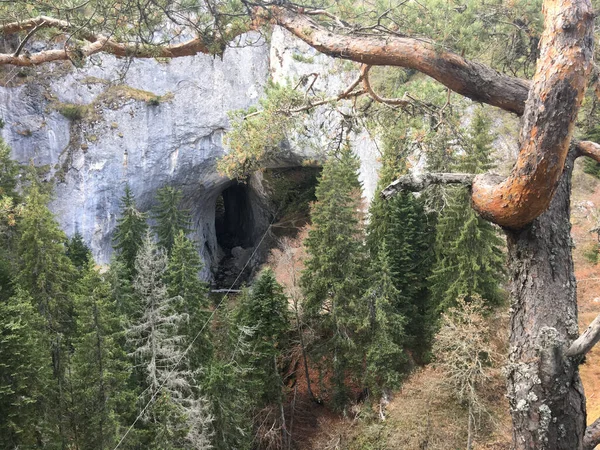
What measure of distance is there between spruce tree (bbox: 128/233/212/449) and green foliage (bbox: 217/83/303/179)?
5142mm

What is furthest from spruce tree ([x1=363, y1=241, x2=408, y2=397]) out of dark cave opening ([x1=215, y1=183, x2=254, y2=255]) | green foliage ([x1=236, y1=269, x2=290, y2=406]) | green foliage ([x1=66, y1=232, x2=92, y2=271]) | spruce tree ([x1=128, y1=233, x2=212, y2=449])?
dark cave opening ([x1=215, y1=183, x2=254, y2=255])

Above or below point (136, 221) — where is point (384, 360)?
below

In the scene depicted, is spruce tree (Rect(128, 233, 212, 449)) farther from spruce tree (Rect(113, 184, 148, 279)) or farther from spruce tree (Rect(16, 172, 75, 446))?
spruce tree (Rect(113, 184, 148, 279))

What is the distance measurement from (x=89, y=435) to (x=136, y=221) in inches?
393

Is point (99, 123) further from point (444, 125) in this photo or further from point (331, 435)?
point (444, 125)

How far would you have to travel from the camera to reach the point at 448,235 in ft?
45.8

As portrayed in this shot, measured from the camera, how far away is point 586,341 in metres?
2.44

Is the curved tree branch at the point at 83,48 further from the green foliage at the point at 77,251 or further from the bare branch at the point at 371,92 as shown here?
the green foliage at the point at 77,251

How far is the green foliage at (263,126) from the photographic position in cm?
513

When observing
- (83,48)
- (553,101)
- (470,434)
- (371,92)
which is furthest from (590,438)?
(470,434)

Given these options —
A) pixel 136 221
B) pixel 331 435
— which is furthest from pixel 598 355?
pixel 136 221

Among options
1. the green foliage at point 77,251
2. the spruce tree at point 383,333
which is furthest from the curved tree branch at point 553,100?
the green foliage at point 77,251

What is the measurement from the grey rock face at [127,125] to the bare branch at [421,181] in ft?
52.3

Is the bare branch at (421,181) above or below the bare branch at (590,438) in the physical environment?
above
